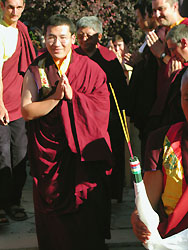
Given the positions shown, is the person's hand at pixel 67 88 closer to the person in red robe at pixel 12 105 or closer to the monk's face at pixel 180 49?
the monk's face at pixel 180 49

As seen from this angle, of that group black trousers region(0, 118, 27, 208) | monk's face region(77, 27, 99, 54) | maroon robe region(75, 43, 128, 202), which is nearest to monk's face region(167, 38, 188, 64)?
maroon robe region(75, 43, 128, 202)

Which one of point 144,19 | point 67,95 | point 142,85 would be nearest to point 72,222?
point 67,95

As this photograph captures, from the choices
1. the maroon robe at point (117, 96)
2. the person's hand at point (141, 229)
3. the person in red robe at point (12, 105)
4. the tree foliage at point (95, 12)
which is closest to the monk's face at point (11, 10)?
the person in red robe at point (12, 105)

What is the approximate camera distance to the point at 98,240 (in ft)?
13.5

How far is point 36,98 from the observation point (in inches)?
156

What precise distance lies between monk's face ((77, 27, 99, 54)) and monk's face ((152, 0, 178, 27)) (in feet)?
2.89

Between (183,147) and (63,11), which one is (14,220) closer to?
(183,147)

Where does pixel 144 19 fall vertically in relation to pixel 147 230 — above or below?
above

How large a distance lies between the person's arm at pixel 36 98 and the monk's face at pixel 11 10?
103cm

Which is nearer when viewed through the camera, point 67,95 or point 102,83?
point 67,95

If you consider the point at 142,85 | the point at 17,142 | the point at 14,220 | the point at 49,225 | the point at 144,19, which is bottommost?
the point at 14,220

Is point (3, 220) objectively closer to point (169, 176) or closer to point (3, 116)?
point (3, 116)

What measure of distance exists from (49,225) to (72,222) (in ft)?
0.56

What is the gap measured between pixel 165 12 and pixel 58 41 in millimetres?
932
